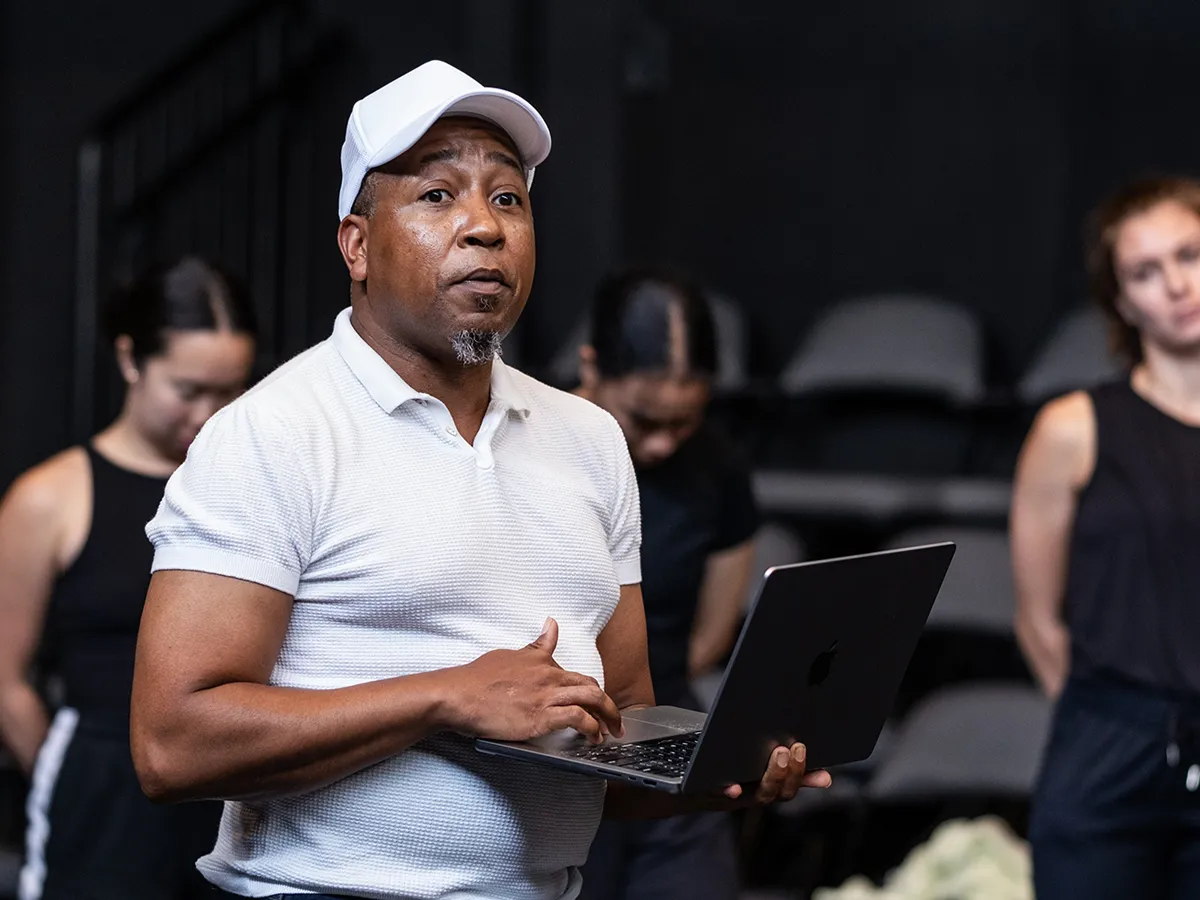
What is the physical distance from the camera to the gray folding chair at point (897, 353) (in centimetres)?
504

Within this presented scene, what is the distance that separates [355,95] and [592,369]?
343cm

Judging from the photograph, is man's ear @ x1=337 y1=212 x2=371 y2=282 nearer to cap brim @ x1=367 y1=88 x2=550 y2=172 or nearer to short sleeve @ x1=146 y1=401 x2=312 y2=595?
cap brim @ x1=367 y1=88 x2=550 y2=172

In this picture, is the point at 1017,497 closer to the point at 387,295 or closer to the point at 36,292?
the point at 387,295

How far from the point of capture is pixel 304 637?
1479 mm

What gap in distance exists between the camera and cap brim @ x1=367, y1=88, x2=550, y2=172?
4.99 ft

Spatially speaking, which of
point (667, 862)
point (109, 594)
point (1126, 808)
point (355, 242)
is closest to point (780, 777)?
point (355, 242)

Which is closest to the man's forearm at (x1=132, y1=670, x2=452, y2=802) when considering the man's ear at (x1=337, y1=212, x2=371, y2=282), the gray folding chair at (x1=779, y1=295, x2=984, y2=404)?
the man's ear at (x1=337, y1=212, x2=371, y2=282)

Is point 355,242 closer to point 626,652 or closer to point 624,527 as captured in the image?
point 624,527

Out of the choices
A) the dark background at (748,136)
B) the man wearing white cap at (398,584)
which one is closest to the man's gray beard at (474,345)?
the man wearing white cap at (398,584)

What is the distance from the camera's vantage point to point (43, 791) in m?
2.60

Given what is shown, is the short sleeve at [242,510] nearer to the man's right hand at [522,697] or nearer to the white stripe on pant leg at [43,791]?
the man's right hand at [522,697]

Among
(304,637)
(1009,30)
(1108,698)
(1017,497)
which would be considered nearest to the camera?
(304,637)

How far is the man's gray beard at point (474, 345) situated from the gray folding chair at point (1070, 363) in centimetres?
346

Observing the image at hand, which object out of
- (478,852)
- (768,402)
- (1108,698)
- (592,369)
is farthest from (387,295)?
(768,402)
